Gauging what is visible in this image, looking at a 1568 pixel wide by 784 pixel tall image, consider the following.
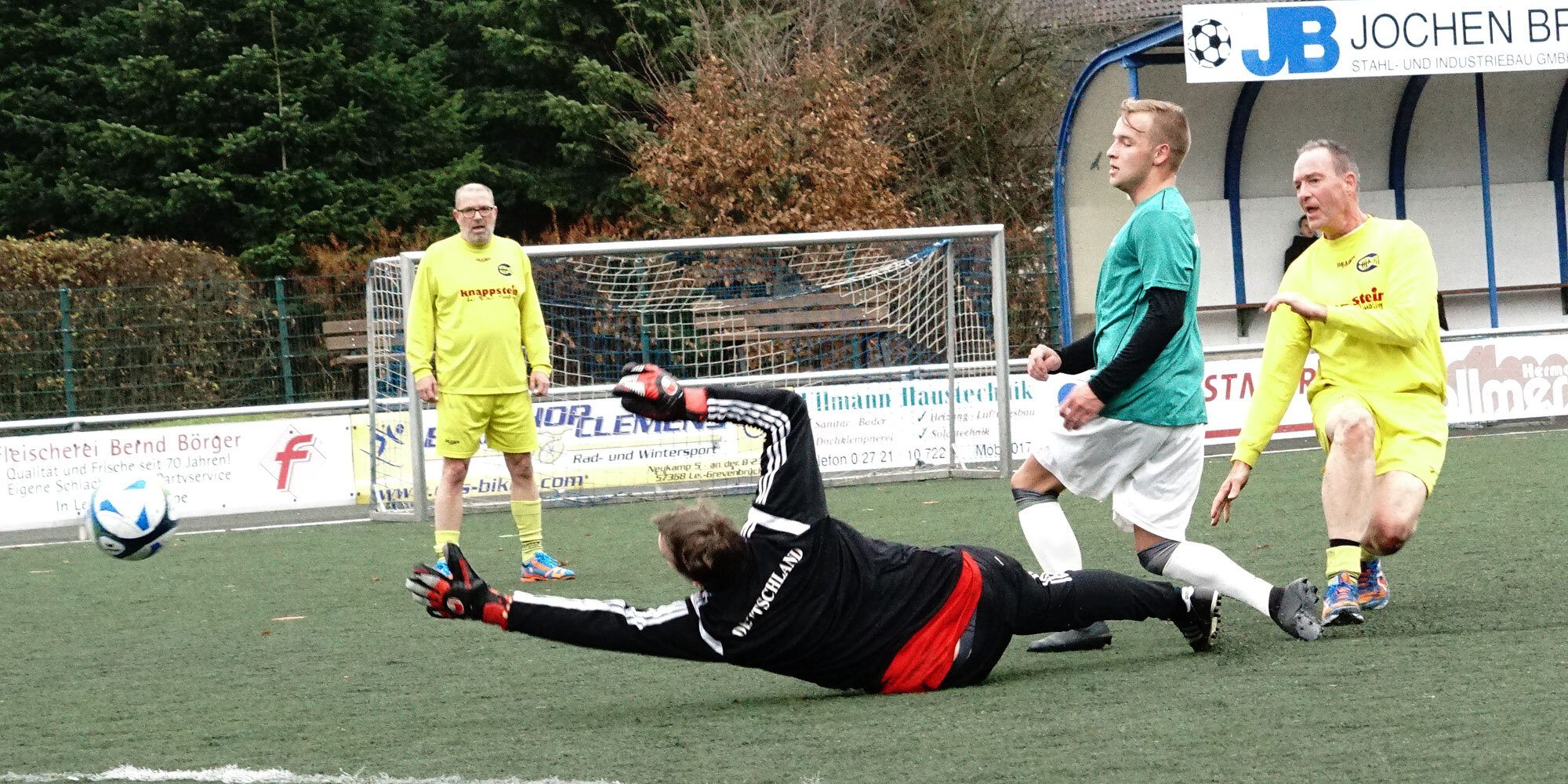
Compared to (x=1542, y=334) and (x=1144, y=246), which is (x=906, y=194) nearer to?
(x=1542, y=334)

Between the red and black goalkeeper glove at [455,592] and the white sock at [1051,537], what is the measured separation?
183 cm

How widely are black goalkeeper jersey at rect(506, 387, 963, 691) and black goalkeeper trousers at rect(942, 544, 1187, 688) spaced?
16cm

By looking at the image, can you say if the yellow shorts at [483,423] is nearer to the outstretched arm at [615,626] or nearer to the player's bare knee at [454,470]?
the player's bare knee at [454,470]

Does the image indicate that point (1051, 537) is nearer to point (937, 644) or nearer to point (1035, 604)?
point (1035, 604)

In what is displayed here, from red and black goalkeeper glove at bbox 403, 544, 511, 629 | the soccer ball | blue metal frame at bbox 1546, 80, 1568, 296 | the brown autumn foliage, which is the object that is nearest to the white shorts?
red and black goalkeeper glove at bbox 403, 544, 511, 629

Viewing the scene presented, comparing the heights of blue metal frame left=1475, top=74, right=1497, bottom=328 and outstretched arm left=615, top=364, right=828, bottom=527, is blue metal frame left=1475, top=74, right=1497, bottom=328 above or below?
above

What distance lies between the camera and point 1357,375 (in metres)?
5.85

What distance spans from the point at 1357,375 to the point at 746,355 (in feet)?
28.1

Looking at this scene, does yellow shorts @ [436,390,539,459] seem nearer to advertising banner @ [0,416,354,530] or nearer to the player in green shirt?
the player in green shirt

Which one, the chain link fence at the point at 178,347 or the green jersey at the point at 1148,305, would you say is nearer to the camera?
the green jersey at the point at 1148,305

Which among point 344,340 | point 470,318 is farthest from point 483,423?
point 344,340

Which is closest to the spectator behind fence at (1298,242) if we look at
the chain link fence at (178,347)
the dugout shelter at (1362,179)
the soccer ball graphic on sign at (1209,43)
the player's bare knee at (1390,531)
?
the dugout shelter at (1362,179)

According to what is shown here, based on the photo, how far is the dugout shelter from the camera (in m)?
19.2

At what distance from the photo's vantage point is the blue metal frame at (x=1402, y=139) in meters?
19.0
